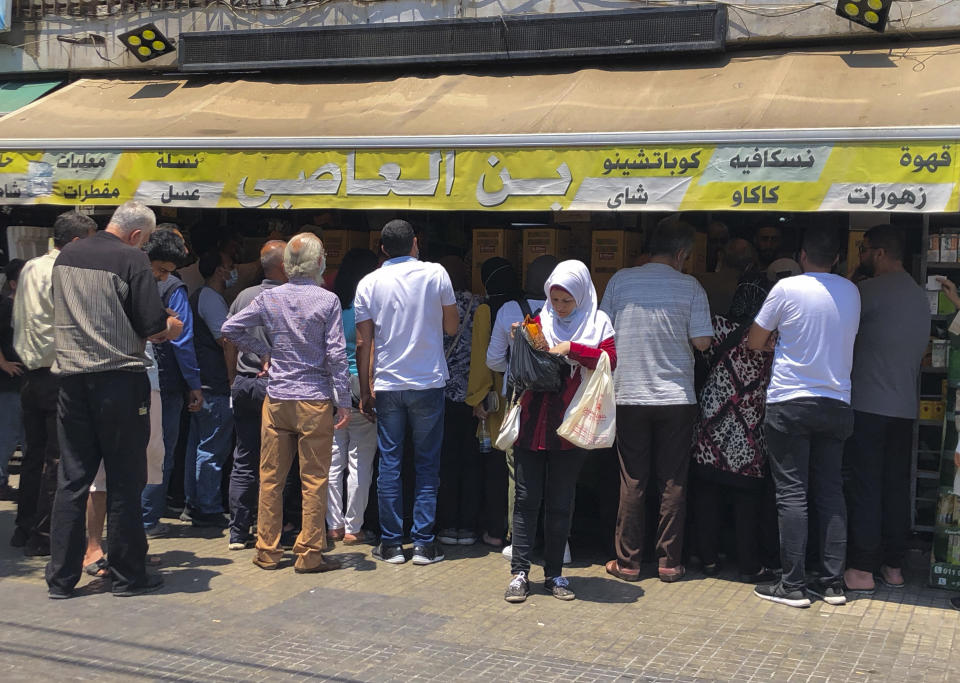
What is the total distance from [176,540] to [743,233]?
4.38 metres

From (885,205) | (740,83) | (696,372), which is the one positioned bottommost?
(696,372)

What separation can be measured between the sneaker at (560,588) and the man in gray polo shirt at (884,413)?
1589 millimetres

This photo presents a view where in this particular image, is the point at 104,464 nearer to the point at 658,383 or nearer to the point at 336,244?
the point at 336,244

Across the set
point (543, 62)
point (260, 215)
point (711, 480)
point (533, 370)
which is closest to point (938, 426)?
point (711, 480)

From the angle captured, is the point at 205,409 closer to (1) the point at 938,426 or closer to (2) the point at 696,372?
(2) the point at 696,372

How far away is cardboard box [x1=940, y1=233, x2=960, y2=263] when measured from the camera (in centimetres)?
641

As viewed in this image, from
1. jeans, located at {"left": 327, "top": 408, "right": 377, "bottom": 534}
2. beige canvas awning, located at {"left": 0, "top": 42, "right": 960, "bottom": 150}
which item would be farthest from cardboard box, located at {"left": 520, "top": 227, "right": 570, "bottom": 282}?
jeans, located at {"left": 327, "top": 408, "right": 377, "bottom": 534}

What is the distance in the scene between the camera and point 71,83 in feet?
31.8

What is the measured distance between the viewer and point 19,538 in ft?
23.0

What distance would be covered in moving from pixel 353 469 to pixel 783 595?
2750mm

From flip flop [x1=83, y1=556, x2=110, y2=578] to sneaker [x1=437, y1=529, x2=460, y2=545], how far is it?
6.91 ft

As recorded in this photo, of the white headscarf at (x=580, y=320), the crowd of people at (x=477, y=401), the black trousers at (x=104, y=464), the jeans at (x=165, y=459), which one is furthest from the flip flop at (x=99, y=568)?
the white headscarf at (x=580, y=320)

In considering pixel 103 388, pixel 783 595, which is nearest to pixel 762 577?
pixel 783 595

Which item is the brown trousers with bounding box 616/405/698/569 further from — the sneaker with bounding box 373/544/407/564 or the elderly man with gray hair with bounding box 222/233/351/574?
the elderly man with gray hair with bounding box 222/233/351/574
